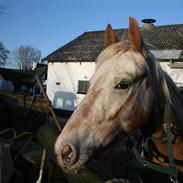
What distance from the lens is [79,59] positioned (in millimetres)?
24000

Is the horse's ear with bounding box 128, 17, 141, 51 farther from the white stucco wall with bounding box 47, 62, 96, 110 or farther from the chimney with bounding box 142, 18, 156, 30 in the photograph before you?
the chimney with bounding box 142, 18, 156, 30

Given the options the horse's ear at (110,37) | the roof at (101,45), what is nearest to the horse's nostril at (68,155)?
the horse's ear at (110,37)

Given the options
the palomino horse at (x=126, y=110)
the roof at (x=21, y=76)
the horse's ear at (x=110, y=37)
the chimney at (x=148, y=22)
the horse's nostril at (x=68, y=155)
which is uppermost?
the chimney at (x=148, y=22)

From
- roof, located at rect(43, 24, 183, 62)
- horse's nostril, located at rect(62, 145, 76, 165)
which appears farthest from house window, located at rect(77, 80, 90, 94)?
horse's nostril, located at rect(62, 145, 76, 165)

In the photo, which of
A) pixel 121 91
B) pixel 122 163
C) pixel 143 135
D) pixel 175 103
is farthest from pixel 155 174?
pixel 122 163

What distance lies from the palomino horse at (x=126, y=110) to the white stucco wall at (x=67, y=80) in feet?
65.8

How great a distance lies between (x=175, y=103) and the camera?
241cm

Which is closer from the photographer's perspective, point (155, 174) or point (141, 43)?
point (141, 43)

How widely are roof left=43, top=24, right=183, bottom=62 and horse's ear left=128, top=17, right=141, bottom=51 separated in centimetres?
1737

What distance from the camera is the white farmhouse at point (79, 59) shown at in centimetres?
2269

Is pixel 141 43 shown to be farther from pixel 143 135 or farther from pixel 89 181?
pixel 89 181

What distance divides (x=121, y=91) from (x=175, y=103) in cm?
58

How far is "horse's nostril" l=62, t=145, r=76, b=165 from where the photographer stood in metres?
1.83

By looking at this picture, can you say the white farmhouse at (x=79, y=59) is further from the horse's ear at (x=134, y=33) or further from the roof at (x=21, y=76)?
the roof at (x=21, y=76)
